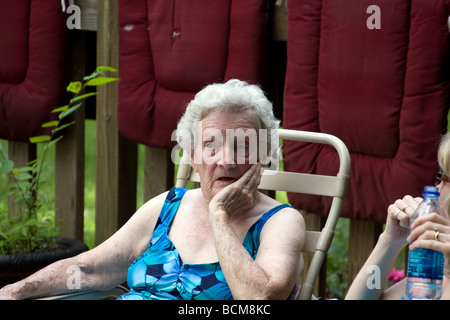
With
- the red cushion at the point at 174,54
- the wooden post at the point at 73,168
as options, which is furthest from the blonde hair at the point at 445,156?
the wooden post at the point at 73,168

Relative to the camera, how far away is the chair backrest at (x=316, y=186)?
2.78 meters

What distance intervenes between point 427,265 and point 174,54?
1.75m

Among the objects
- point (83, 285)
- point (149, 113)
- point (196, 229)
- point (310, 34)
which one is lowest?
point (83, 285)

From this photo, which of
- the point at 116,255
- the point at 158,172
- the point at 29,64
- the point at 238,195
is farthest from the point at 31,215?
the point at 238,195

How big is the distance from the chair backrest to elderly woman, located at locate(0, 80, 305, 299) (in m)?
0.08

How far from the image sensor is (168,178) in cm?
399

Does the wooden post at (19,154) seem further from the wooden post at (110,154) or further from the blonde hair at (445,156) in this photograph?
the blonde hair at (445,156)

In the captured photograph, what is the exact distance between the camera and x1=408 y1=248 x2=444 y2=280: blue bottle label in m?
2.25

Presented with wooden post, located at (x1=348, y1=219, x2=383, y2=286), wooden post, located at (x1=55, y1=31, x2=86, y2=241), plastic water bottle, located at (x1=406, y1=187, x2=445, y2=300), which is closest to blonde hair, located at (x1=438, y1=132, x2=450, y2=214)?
plastic water bottle, located at (x1=406, y1=187, x2=445, y2=300)

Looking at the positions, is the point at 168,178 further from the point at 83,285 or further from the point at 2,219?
the point at 83,285

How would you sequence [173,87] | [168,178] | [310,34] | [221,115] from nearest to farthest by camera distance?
1. [221,115]
2. [310,34]
3. [173,87]
4. [168,178]

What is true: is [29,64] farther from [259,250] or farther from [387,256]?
[387,256]
